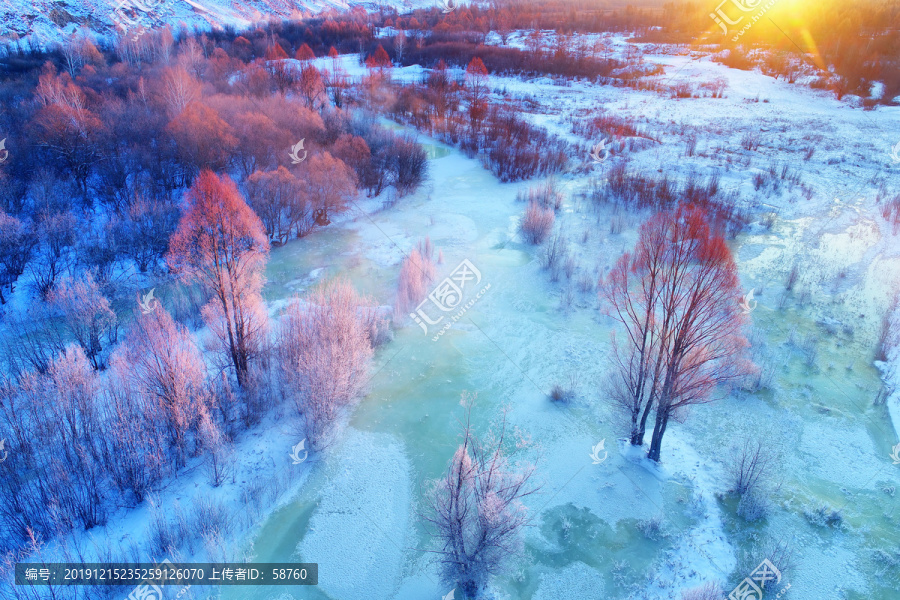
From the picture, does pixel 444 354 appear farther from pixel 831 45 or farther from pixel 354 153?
pixel 831 45

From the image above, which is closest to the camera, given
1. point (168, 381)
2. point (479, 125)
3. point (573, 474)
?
point (168, 381)

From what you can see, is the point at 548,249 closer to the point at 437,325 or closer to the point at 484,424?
the point at 437,325

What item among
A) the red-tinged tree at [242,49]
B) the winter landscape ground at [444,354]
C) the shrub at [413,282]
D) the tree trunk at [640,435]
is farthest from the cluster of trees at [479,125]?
the tree trunk at [640,435]

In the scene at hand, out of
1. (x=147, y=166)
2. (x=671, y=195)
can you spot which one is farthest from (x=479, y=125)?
(x=147, y=166)

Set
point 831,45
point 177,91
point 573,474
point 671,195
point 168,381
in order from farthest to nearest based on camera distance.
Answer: point 831,45 → point 177,91 → point 671,195 → point 573,474 → point 168,381

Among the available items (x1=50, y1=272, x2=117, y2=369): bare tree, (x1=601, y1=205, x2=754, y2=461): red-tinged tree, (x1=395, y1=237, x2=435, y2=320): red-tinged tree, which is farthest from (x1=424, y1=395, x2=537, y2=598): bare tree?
(x1=50, y1=272, x2=117, y2=369): bare tree
